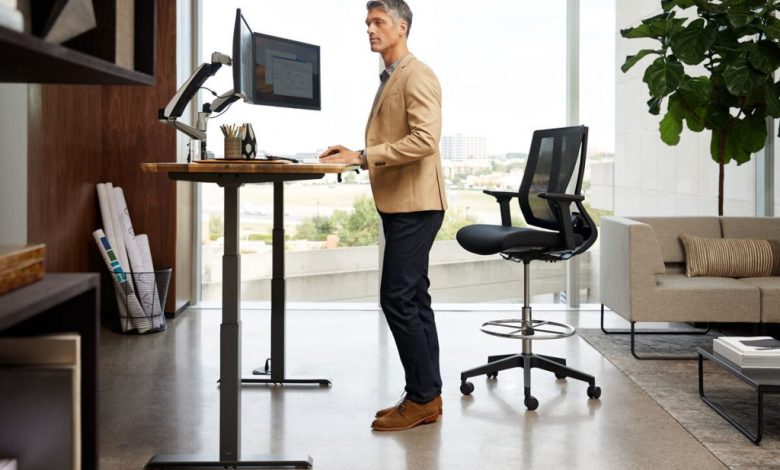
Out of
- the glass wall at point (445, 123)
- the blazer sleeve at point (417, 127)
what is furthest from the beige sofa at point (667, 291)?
the blazer sleeve at point (417, 127)

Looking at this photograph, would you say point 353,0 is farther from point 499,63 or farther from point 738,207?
point 738,207

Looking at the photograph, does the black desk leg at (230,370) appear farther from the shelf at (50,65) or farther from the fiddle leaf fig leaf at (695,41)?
the fiddle leaf fig leaf at (695,41)

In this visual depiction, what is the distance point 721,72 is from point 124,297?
12.1 feet

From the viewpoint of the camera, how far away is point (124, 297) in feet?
17.2

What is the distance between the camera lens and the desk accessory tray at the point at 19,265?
4.11 feet

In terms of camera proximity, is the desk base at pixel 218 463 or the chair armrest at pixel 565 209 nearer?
the desk base at pixel 218 463

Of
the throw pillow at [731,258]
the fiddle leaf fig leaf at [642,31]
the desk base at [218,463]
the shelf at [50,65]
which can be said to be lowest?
the desk base at [218,463]

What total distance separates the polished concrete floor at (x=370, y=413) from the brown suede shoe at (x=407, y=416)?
39 millimetres

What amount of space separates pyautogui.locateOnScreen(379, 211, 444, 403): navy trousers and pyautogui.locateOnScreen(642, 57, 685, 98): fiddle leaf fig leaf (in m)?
2.27

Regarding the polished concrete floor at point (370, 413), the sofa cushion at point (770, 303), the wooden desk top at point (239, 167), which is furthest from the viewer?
the sofa cushion at point (770, 303)

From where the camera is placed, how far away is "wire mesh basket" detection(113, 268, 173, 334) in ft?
17.2

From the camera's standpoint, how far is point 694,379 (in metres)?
4.19

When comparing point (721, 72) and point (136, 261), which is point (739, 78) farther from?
point (136, 261)

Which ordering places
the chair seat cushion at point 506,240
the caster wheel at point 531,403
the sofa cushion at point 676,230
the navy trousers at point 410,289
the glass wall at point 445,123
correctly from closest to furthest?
the navy trousers at point 410,289
the caster wheel at point 531,403
the chair seat cushion at point 506,240
the sofa cushion at point 676,230
the glass wall at point 445,123
